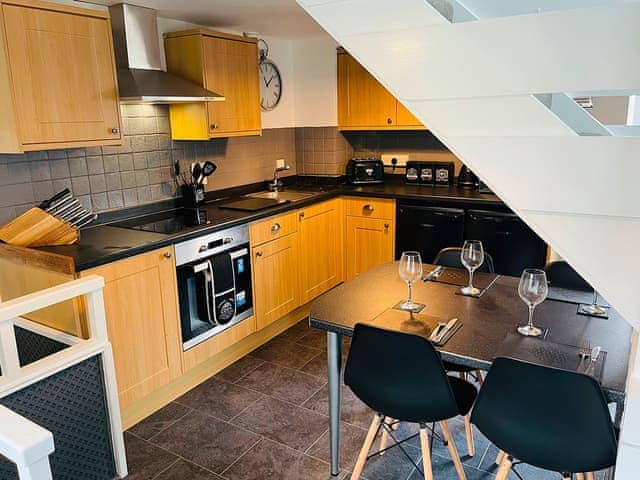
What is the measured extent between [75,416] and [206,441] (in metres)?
0.69

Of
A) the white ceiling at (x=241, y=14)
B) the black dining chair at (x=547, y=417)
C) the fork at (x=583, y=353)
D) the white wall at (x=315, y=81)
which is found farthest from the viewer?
the white wall at (x=315, y=81)

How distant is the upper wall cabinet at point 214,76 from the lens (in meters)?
3.34

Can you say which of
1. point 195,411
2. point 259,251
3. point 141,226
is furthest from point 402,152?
point 195,411

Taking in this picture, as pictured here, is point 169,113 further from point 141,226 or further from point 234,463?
point 234,463

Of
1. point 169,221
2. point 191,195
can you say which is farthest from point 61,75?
point 191,195

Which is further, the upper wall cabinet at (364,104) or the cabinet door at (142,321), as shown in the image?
the upper wall cabinet at (364,104)

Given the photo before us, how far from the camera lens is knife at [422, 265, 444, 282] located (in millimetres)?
2426

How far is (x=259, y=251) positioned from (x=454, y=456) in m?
1.82

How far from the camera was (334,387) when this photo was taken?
2.15 m

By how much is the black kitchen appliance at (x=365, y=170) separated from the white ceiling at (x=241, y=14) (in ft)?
3.89

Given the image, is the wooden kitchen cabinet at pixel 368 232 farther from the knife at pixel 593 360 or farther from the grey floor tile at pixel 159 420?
the knife at pixel 593 360

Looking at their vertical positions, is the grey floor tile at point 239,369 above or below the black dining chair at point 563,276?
below

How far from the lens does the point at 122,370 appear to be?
2.63 meters

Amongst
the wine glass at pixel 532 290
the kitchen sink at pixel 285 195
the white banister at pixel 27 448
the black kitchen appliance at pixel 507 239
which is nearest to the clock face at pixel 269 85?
the kitchen sink at pixel 285 195
